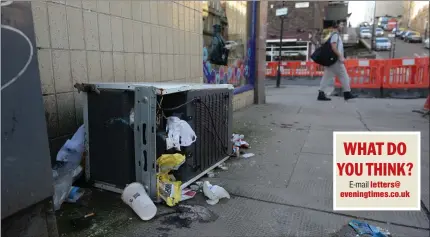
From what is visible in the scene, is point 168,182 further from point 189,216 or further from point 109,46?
point 109,46

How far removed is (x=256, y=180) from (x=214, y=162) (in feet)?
1.66

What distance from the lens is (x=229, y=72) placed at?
7090 millimetres

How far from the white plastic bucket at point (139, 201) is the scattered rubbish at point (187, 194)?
0.34 meters

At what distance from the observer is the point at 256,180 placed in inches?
127


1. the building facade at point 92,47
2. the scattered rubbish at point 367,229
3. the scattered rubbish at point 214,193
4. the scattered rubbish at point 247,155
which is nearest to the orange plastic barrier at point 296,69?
the building facade at point 92,47

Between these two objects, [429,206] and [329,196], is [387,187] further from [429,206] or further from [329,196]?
[329,196]

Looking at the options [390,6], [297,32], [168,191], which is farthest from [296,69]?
[168,191]

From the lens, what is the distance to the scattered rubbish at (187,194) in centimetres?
269

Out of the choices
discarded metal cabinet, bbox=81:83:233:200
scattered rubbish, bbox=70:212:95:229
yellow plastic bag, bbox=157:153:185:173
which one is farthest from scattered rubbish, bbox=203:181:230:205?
scattered rubbish, bbox=70:212:95:229

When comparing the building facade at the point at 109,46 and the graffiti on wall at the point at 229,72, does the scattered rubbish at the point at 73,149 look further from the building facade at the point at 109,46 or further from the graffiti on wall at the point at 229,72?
the graffiti on wall at the point at 229,72

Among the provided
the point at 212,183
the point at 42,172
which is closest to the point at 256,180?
the point at 212,183

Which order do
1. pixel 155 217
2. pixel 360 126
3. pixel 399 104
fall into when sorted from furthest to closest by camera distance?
pixel 399 104 < pixel 360 126 < pixel 155 217

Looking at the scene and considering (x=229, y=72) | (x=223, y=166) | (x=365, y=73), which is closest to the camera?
(x=223, y=166)

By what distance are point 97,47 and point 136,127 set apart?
1.27m
